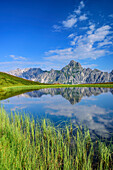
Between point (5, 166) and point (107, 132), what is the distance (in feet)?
35.9

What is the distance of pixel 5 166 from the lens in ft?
18.2

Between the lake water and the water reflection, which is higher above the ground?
the water reflection

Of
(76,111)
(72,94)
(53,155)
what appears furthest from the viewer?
(72,94)

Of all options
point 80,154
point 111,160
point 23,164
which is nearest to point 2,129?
point 23,164

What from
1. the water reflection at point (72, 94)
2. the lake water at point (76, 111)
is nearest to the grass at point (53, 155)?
the lake water at point (76, 111)

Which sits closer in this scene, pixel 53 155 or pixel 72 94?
pixel 53 155

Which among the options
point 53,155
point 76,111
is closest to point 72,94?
point 76,111

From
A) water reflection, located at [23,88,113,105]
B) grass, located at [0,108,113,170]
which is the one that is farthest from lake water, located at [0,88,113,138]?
water reflection, located at [23,88,113,105]

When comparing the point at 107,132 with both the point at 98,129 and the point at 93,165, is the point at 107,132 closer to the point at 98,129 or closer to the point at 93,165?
the point at 98,129

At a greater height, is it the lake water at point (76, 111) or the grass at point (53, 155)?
the grass at point (53, 155)

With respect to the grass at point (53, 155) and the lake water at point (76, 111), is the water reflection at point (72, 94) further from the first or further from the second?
the grass at point (53, 155)

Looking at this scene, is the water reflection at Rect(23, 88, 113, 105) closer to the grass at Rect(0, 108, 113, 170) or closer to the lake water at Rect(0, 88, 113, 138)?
the lake water at Rect(0, 88, 113, 138)

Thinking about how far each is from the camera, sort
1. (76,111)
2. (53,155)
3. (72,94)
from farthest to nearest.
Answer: (72,94), (76,111), (53,155)

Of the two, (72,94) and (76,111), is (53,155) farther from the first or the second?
(72,94)
